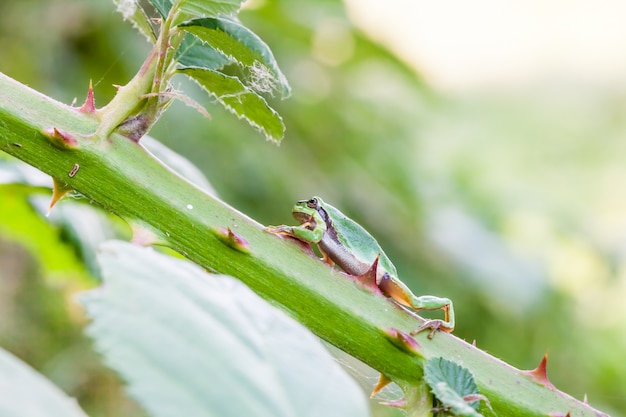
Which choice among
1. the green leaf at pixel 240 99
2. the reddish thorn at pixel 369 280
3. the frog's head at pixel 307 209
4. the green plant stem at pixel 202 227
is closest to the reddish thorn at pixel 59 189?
the green plant stem at pixel 202 227

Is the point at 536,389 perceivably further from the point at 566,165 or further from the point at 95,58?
the point at 566,165

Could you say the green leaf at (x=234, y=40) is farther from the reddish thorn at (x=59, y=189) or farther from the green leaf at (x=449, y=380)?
the green leaf at (x=449, y=380)

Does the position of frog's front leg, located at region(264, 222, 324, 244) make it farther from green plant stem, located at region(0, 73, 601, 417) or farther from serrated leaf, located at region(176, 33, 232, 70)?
serrated leaf, located at region(176, 33, 232, 70)

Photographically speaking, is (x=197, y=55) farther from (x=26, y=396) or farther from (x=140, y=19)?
(x=26, y=396)

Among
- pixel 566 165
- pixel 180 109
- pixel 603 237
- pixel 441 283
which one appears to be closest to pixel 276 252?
pixel 180 109

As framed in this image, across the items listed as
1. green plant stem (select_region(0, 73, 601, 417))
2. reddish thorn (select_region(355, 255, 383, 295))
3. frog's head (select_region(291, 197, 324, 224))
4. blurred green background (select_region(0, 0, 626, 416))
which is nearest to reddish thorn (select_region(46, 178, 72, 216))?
green plant stem (select_region(0, 73, 601, 417))

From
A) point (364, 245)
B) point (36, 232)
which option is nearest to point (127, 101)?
point (364, 245)
